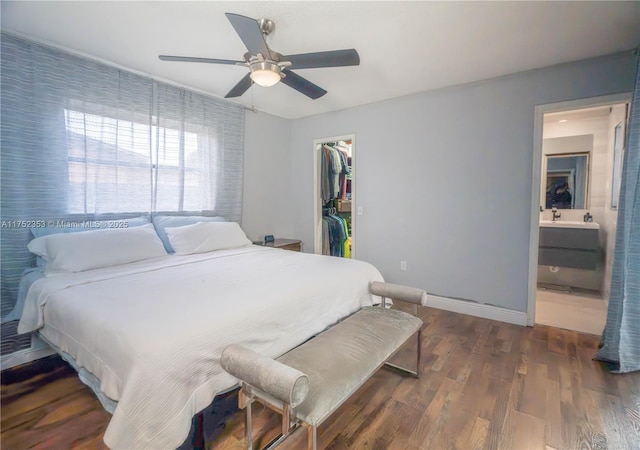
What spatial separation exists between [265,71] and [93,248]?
1853 mm

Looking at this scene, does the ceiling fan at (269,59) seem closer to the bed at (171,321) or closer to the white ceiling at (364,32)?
the white ceiling at (364,32)

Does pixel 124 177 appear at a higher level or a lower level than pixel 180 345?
higher

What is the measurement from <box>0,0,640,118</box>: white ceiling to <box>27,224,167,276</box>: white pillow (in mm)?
1518

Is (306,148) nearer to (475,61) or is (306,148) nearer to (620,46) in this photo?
(475,61)

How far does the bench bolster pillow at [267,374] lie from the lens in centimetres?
112

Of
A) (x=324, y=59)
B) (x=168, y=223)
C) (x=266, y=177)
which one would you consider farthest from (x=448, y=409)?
(x=266, y=177)

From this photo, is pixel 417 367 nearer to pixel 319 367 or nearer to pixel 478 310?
pixel 319 367

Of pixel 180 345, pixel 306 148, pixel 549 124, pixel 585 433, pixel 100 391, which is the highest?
pixel 549 124

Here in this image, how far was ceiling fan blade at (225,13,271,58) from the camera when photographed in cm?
153

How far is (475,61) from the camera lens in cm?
260

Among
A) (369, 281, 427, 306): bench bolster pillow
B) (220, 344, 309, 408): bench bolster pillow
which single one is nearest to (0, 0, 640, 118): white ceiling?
(369, 281, 427, 306): bench bolster pillow

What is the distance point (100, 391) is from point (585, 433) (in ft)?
8.12

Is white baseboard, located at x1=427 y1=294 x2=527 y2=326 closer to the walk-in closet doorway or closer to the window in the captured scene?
the walk-in closet doorway

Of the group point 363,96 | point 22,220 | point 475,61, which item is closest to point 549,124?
point 475,61
